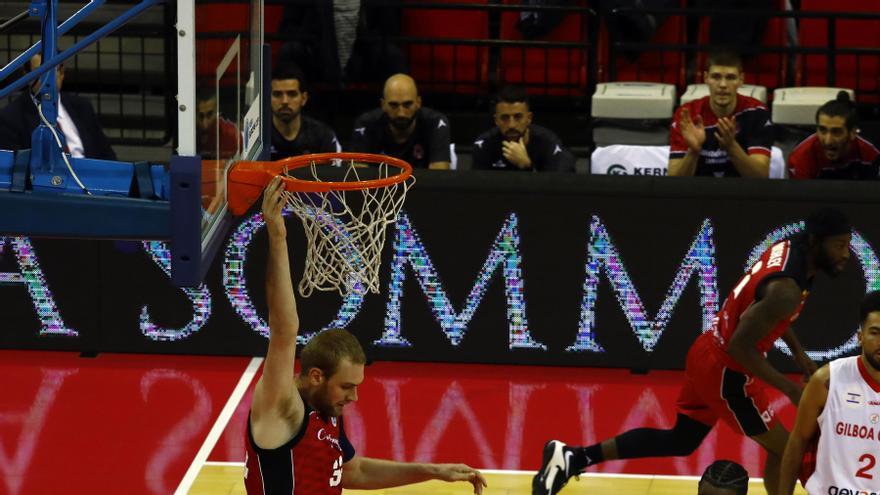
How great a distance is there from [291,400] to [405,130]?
5.78m

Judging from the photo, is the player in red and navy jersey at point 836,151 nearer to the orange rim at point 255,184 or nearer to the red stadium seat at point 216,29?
the red stadium seat at point 216,29

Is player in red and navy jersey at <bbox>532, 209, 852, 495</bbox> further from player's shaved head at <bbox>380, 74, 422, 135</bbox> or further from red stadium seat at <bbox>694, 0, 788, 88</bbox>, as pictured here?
red stadium seat at <bbox>694, 0, 788, 88</bbox>

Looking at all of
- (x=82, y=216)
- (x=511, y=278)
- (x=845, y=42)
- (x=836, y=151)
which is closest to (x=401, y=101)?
(x=511, y=278)

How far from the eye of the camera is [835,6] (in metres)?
13.1

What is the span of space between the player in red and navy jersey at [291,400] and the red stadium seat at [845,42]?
801 centimetres

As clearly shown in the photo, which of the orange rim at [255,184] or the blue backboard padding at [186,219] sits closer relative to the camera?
the blue backboard padding at [186,219]

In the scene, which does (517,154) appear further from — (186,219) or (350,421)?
(186,219)

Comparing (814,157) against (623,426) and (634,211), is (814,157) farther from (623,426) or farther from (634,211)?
(623,426)

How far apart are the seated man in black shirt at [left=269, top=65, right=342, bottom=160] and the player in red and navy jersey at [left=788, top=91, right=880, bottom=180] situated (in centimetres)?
318

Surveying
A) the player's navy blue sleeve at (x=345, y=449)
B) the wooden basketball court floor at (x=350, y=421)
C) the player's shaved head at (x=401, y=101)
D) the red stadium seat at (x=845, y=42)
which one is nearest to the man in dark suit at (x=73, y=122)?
the wooden basketball court floor at (x=350, y=421)

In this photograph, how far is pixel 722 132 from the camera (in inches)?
425

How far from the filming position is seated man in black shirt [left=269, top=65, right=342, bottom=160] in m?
11.1

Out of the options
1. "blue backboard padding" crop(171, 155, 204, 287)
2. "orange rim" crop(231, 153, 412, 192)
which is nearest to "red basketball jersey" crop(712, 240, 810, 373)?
"orange rim" crop(231, 153, 412, 192)

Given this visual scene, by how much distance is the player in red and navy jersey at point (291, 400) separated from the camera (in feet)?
18.7
